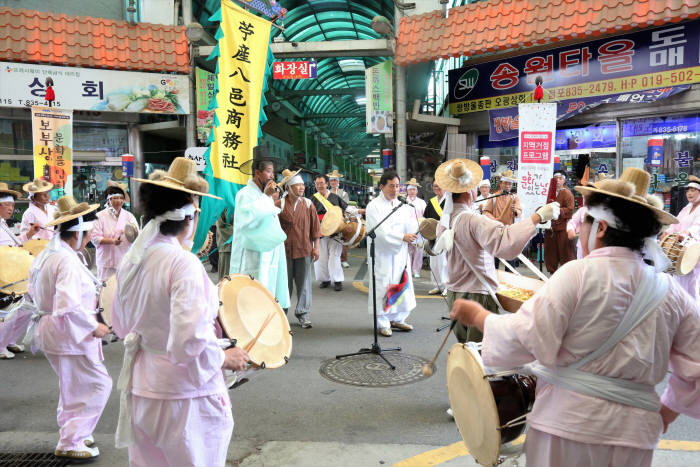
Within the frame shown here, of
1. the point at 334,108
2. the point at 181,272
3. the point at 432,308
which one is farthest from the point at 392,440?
the point at 334,108

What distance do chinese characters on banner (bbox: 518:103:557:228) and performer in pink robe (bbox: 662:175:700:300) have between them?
1641mm

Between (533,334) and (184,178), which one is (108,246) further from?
(533,334)

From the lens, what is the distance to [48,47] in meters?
11.7

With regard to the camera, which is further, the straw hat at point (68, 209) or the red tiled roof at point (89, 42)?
the red tiled roof at point (89, 42)

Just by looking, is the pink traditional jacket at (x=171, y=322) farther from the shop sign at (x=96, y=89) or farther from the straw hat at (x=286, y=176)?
the shop sign at (x=96, y=89)

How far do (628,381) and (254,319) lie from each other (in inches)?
72.3

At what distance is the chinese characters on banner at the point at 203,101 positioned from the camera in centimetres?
1277

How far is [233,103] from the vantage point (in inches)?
222

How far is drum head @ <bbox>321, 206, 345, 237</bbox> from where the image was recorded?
296 inches

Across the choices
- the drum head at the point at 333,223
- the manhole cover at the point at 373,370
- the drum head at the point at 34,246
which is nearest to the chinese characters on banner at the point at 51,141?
the drum head at the point at 34,246

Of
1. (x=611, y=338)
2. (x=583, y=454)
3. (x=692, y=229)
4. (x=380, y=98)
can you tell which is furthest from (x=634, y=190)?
(x=380, y=98)

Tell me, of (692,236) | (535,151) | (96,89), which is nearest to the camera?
(692,236)

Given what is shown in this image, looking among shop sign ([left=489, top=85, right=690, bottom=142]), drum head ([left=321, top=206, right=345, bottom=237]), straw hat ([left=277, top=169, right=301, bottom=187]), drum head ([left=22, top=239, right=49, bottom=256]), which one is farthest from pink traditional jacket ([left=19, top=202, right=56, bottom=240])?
shop sign ([left=489, top=85, right=690, bottom=142])

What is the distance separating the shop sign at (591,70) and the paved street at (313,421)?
287 inches
